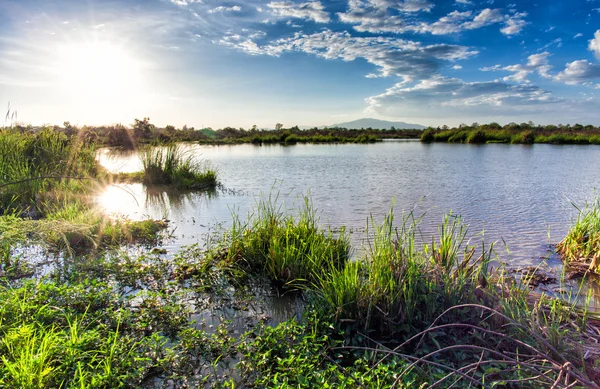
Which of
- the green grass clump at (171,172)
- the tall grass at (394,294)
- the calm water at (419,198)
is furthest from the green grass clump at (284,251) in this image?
the green grass clump at (171,172)

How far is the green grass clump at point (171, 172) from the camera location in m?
10.9

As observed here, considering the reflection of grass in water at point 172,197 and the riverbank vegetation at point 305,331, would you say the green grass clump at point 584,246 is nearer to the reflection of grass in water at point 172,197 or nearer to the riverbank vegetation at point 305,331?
the riverbank vegetation at point 305,331

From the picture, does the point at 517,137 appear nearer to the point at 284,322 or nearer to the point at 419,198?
the point at 419,198

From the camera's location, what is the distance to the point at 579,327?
2.72 meters

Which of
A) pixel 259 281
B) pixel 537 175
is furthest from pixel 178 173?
pixel 537 175

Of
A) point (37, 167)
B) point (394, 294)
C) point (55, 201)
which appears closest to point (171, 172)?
point (37, 167)

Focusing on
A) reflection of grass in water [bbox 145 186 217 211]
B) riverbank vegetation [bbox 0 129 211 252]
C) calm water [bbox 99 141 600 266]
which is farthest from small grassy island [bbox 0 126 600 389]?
reflection of grass in water [bbox 145 186 217 211]

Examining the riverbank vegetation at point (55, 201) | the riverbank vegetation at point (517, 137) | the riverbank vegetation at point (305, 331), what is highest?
the riverbank vegetation at point (517, 137)

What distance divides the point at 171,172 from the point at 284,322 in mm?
9167

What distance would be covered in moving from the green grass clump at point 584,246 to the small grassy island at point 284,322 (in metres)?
0.02

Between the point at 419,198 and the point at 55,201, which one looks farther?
the point at 419,198

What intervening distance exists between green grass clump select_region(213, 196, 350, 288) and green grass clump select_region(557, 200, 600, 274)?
10.1 ft

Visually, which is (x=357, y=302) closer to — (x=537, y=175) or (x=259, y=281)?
(x=259, y=281)

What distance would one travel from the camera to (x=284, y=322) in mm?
3070
